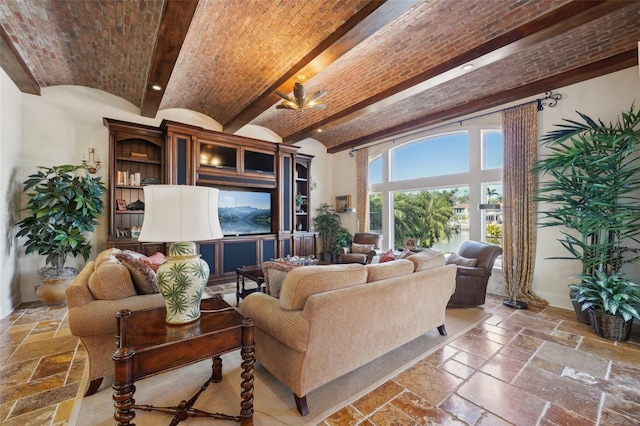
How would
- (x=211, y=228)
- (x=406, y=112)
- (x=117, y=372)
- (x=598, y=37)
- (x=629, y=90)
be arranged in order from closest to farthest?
1. (x=117, y=372)
2. (x=211, y=228)
3. (x=598, y=37)
4. (x=629, y=90)
5. (x=406, y=112)

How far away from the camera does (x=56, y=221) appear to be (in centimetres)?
361

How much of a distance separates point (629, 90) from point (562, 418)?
3.93 m

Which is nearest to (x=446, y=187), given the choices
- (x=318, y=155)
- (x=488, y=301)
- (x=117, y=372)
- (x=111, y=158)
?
(x=488, y=301)

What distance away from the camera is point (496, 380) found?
6.73 ft

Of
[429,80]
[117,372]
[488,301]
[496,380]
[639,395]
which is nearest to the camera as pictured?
[117,372]

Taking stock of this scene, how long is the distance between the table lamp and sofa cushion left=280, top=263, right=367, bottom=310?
53 cm

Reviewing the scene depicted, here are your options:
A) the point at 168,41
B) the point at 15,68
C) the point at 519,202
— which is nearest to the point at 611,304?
the point at 519,202

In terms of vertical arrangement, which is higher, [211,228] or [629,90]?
[629,90]

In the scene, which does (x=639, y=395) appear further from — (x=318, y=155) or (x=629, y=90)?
(x=318, y=155)

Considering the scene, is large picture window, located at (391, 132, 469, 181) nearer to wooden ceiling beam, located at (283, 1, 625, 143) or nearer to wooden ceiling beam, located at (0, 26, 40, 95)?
wooden ceiling beam, located at (283, 1, 625, 143)

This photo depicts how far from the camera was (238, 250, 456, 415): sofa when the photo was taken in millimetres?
1638

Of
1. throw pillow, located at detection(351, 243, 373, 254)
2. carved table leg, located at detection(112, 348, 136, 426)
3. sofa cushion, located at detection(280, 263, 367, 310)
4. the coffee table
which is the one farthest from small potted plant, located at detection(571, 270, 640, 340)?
carved table leg, located at detection(112, 348, 136, 426)

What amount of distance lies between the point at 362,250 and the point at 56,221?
4950 mm

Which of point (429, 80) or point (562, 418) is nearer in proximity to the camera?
point (562, 418)
